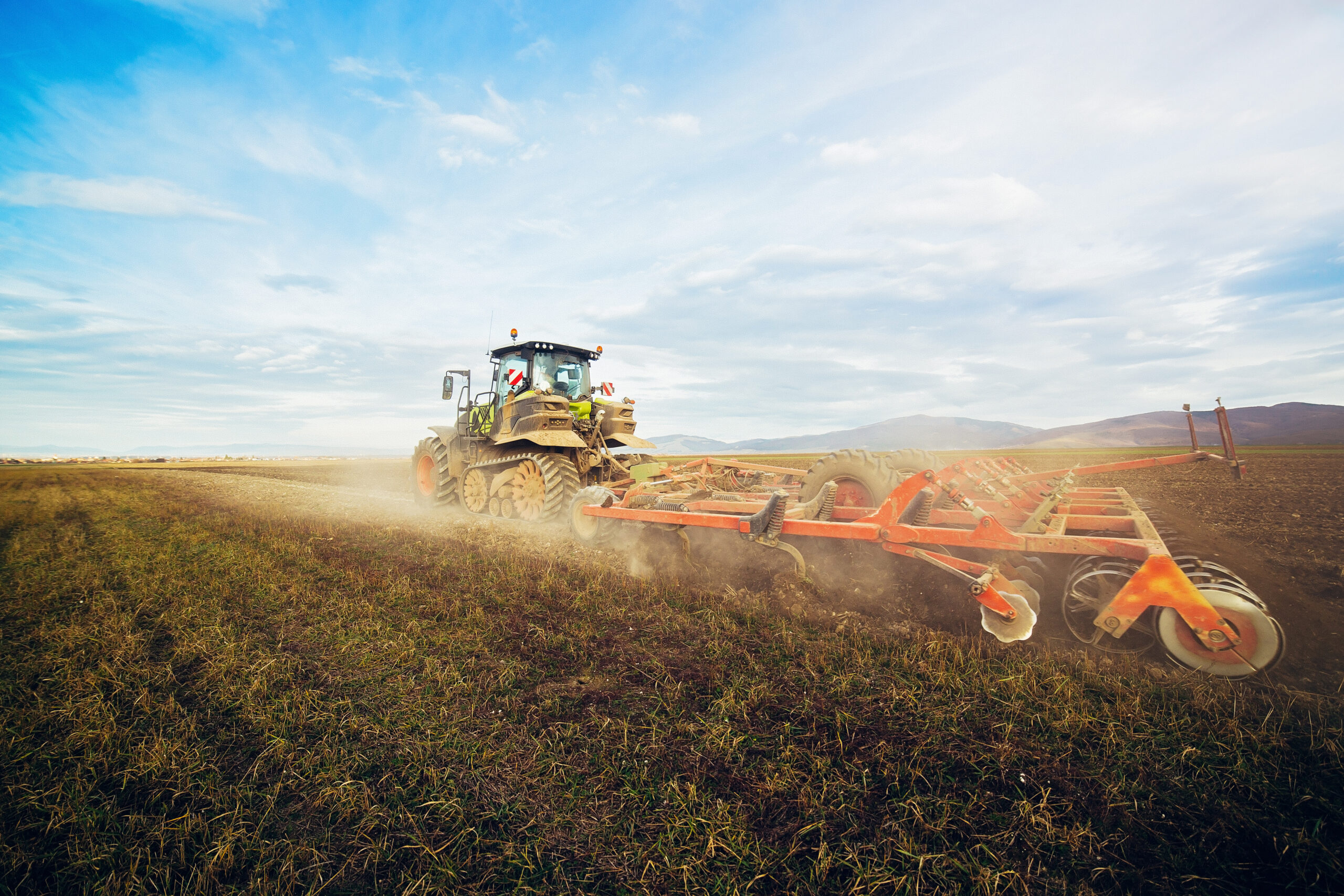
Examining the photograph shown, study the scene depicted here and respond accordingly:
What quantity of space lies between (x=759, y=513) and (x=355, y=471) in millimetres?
31755

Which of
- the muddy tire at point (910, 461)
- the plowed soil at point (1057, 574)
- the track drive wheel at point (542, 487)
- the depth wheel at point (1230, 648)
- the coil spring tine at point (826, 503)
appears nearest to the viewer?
the depth wheel at point (1230, 648)

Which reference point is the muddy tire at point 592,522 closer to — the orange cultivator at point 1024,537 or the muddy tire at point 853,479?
the orange cultivator at point 1024,537

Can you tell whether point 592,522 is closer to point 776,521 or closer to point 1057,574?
point 776,521

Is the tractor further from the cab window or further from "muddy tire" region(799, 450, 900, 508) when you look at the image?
"muddy tire" region(799, 450, 900, 508)

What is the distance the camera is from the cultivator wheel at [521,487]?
30.4 feet

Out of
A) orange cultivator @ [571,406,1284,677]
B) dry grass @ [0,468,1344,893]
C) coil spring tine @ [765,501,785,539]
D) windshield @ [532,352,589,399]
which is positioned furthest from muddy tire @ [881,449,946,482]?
windshield @ [532,352,589,399]

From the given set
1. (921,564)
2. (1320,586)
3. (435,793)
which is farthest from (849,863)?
(1320,586)

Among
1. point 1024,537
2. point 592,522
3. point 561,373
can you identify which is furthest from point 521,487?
point 1024,537

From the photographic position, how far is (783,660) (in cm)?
350

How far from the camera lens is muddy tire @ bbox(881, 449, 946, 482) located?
638 cm

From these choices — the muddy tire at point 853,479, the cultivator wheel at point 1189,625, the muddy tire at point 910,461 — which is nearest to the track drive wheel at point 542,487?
the muddy tire at point 853,479

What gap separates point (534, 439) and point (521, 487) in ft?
4.41

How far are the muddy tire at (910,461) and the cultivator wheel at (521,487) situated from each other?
5240 millimetres

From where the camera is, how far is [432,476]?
42.6 feet
